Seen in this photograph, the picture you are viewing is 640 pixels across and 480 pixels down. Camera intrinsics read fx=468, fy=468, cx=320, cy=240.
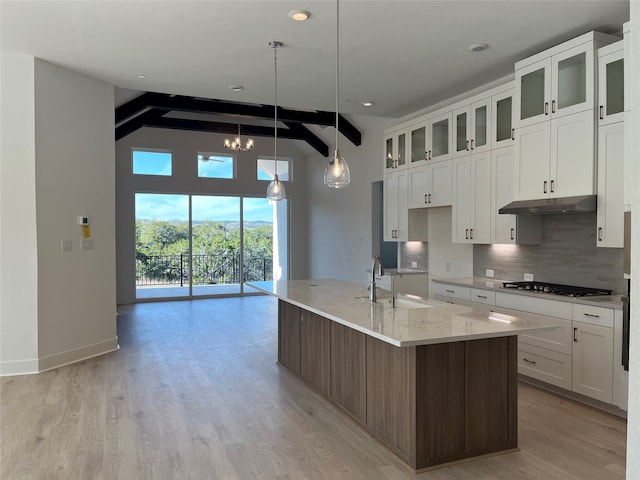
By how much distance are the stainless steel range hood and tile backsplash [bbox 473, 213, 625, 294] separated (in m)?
0.50

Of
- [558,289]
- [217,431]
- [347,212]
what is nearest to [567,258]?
[558,289]

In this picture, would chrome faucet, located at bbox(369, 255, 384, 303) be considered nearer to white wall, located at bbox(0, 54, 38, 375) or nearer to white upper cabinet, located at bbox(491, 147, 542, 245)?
white upper cabinet, located at bbox(491, 147, 542, 245)

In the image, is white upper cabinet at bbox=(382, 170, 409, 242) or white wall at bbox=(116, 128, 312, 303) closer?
white upper cabinet at bbox=(382, 170, 409, 242)

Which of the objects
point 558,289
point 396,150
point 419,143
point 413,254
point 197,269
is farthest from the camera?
point 197,269

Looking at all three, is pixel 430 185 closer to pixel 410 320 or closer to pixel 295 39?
pixel 295 39

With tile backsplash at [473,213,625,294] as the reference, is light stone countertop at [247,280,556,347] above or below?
below

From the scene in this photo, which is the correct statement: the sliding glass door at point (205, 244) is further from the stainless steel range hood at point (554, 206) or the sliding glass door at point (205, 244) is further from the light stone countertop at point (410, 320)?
the stainless steel range hood at point (554, 206)

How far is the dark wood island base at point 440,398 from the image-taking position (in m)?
2.71

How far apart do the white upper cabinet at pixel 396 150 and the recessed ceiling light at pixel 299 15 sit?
2.91 m

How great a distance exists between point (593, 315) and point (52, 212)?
504cm

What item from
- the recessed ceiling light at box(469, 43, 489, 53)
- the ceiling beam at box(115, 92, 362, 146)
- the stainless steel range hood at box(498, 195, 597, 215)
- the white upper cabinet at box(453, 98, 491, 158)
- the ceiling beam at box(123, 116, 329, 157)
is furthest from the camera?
the ceiling beam at box(123, 116, 329, 157)

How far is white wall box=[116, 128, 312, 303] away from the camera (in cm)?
908

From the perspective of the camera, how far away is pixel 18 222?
4586 millimetres

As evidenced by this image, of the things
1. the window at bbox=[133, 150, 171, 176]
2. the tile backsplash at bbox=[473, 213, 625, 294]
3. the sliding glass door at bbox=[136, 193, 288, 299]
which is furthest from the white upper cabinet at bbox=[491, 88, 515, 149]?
the window at bbox=[133, 150, 171, 176]
